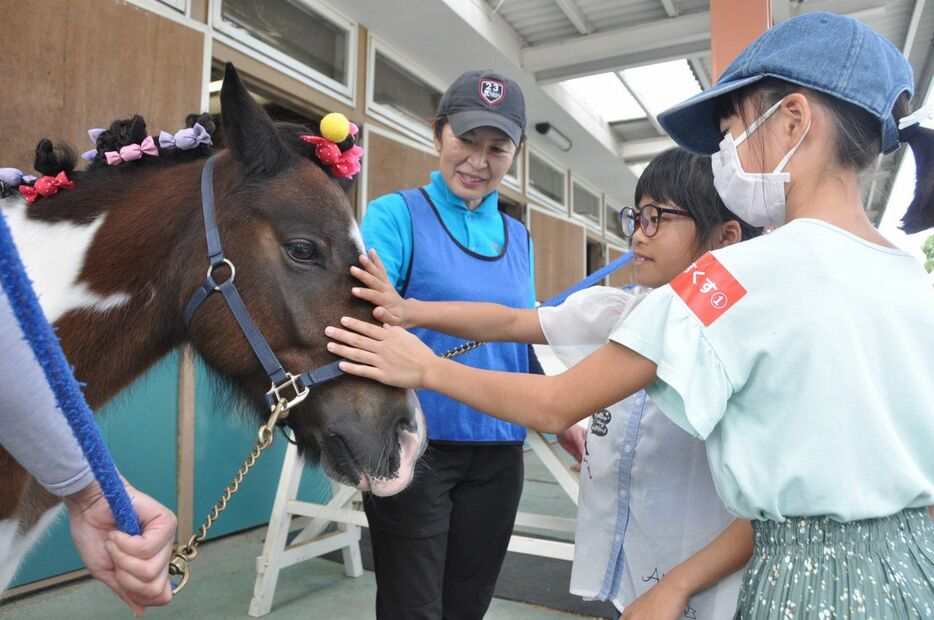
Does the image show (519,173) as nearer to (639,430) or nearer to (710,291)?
(639,430)

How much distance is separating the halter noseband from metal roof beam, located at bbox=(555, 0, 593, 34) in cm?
411

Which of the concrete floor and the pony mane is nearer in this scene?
the pony mane

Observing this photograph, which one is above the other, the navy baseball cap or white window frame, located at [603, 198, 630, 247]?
white window frame, located at [603, 198, 630, 247]

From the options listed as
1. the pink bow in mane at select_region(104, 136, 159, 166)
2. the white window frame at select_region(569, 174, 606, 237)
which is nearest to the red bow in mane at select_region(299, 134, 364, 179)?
the pink bow in mane at select_region(104, 136, 159, 166)

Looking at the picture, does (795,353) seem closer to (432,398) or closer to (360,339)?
(360,339)

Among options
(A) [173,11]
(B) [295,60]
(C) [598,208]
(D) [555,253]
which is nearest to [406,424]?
(A) [173,11]

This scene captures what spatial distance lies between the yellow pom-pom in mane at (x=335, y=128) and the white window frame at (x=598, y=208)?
22.9 feet

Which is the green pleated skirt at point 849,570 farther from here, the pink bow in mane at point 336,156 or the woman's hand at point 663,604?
the pink bow in mane at point 336,156

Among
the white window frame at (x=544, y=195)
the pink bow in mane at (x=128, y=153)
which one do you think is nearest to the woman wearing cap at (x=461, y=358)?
the pink bow in mane at (x=128, y=153)

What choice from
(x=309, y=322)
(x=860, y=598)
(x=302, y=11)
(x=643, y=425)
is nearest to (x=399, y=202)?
(x=309, y=322)

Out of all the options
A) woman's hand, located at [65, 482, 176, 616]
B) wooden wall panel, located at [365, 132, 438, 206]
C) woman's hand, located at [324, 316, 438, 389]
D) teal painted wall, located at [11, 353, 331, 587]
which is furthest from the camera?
wooden wall panel, located at [365, 132, 438, 206]

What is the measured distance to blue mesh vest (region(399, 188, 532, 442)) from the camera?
1489mm

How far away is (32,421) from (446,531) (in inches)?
38.9

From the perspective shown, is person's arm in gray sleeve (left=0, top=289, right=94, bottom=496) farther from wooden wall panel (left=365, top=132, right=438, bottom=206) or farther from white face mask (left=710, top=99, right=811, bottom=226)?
wooden wall panel (left=365, top=132, right=438, bottom=206)
